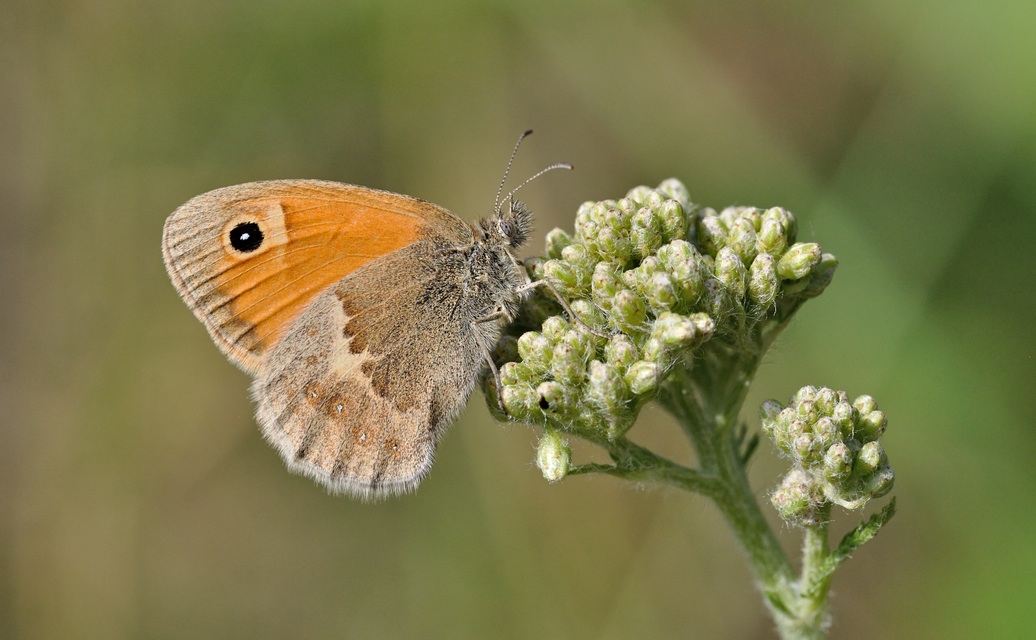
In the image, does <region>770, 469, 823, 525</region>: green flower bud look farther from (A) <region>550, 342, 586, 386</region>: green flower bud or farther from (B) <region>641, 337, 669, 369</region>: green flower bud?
(A) <region>550, 342, 586, 386</region>: green flower bud

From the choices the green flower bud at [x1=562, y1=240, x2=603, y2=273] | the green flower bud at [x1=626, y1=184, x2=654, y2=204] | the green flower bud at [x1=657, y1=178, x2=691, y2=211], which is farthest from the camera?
the green flower bud at [x1=657, y1=178, x2=691, y2=211]

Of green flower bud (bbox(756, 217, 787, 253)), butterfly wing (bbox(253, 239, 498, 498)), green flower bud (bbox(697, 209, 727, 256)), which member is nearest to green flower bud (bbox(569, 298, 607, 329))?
butterfly wing (bbox(253, 239, 498, 498))

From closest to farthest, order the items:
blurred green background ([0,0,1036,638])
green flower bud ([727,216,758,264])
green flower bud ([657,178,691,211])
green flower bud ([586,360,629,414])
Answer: green flower bud ([586,360,629,414])
green flower bud ([727,216,758,264])
green flower bud ([657,178,691,211])
blurred green background ([0,0,1036,638])

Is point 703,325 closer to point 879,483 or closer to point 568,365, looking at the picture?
point 568,365

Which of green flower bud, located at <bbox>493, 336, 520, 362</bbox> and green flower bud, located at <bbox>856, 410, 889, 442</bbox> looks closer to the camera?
green flower bud, located at <bbox>856, 410, 889, 442</bbox>

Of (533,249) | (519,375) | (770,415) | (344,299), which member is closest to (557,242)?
(519,375)

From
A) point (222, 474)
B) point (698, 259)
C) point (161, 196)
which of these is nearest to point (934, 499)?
point (698, 259)
